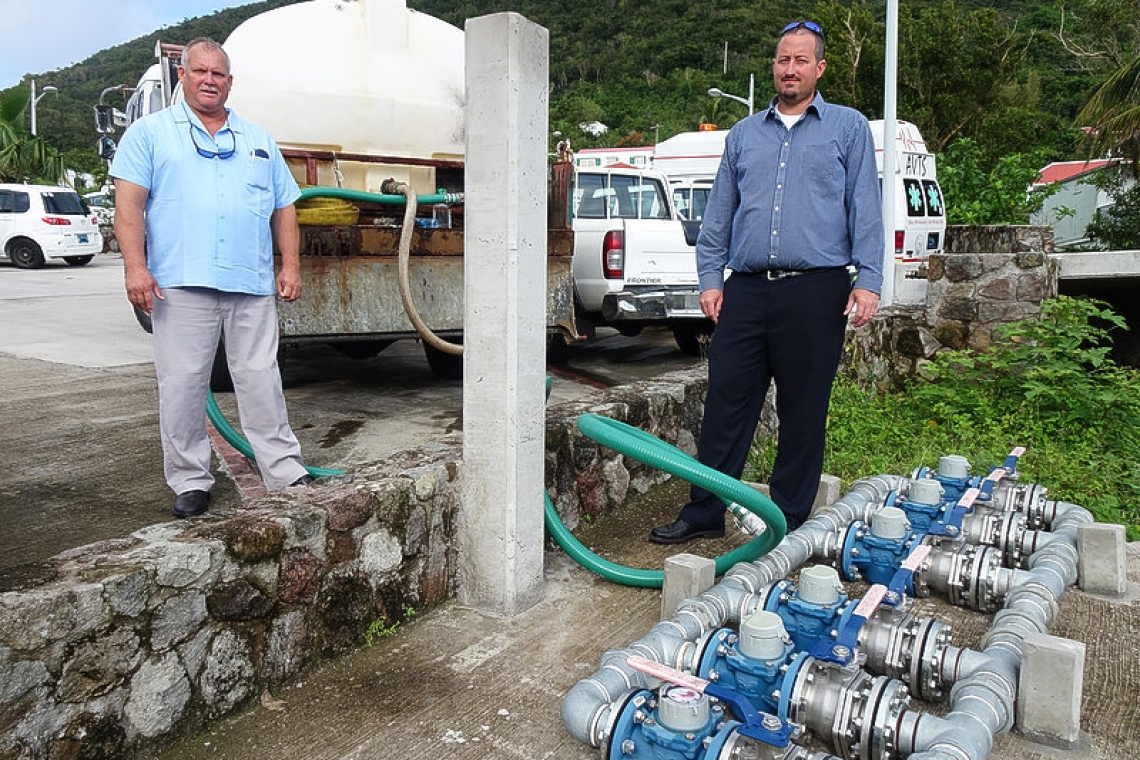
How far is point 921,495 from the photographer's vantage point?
353 centimetres

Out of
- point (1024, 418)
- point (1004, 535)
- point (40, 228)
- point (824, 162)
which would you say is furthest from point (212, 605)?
point (40, 228)

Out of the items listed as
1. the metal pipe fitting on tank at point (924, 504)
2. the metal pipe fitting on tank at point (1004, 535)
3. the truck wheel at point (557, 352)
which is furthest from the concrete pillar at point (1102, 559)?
the truck wheel at point (557, 352)

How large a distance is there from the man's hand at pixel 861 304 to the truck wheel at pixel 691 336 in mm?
4559

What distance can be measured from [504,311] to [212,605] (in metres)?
1.20

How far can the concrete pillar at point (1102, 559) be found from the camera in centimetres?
324

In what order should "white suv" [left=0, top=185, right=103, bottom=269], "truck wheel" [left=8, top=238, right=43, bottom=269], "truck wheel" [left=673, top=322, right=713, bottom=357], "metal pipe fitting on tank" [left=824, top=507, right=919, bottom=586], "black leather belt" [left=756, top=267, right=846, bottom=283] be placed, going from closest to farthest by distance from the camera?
"metal pipe fitting on tank" [left=824, top=507, right=919, bottom=586] → "black leather belt" [left=756, top=267, right=846, bottom=283] → "truck wheel" [left=673, top=322, right=713, bottom=357] → "white suv" [left=0, top=185, right=103, bottom=269] → "truck wheel" [left=8, top=238, right=43, bottom=269]

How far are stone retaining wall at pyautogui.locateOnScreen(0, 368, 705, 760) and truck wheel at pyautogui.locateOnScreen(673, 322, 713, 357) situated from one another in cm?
508

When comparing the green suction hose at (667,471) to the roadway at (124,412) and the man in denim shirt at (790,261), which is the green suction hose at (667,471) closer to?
the man in denim shirt at (790,261)

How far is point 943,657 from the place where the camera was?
2.46 m

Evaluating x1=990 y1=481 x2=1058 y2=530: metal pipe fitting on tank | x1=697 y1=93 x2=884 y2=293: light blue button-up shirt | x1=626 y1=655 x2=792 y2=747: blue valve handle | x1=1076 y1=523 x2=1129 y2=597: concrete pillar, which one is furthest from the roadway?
x1=1076 y1=523 x2=1129 y2=597: concrete pillar

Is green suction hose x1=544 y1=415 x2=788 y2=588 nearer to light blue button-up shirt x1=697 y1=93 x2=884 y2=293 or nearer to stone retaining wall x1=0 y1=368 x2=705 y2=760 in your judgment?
stone retaining wall x1=0 y1=368 x2=705 y2=760

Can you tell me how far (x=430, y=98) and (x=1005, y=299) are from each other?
4715 mm

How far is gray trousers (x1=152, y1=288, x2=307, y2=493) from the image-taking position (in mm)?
3174

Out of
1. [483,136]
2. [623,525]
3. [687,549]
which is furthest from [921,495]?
[483,136]
